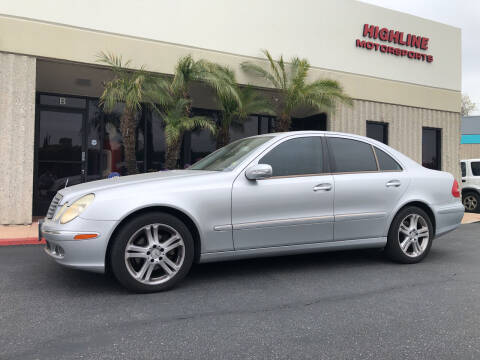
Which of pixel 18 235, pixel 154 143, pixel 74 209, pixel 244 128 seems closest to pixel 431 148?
pixel 244 128

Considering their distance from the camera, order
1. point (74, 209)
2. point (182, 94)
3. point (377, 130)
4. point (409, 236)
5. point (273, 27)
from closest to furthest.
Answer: point (74, 209) < point (409, 236) < point (182, 94) < point (273, 27) < point (377, 130)

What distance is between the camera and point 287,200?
164 inches

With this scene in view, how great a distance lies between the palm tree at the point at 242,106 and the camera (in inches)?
400

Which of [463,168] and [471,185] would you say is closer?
[471,185]

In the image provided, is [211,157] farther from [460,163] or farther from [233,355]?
[460,163]

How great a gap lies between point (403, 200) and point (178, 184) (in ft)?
8.90

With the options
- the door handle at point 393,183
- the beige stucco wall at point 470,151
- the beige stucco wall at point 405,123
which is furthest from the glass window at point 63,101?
the beige stucco wall at point 470,151

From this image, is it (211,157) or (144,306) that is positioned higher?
(211,157)

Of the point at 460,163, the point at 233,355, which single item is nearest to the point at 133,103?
the point at 233,355

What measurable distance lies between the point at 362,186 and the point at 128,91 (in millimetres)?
5769

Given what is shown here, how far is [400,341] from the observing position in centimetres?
269

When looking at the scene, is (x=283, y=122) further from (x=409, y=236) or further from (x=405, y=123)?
(x=409, y=236)

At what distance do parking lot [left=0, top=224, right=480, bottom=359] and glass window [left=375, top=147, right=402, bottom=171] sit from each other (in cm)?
117

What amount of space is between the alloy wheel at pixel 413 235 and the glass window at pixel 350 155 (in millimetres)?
775
